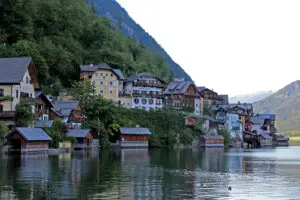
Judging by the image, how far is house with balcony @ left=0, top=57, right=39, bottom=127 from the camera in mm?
60875

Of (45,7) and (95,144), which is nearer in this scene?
(95,144)

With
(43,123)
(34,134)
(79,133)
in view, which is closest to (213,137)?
(79,133)

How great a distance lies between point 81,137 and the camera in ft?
244

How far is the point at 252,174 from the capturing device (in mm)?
40938

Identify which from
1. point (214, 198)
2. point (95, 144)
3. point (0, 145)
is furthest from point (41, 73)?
point (214, 198)

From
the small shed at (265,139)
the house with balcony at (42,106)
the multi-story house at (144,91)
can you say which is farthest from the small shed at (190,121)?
the small shed at (265,139)

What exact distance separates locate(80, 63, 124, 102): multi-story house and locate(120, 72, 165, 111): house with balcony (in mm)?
3179

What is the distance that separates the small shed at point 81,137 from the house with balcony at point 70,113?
1.90 m

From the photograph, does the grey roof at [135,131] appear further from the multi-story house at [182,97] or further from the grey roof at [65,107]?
the multi-story house at [182,97]

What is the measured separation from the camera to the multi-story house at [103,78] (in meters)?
100

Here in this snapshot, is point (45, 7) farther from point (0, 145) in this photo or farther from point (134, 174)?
point (134, 174)

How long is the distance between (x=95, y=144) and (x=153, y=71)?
2334 inches

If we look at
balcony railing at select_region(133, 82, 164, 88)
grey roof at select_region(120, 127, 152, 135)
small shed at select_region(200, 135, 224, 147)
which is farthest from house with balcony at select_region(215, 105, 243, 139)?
grey roof at select_region(120, 127, 152, 135)

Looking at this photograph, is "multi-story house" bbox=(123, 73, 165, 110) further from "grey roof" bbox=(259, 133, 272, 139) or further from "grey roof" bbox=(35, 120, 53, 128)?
"grey roof" bbox=(259, 133, 272, 139)
